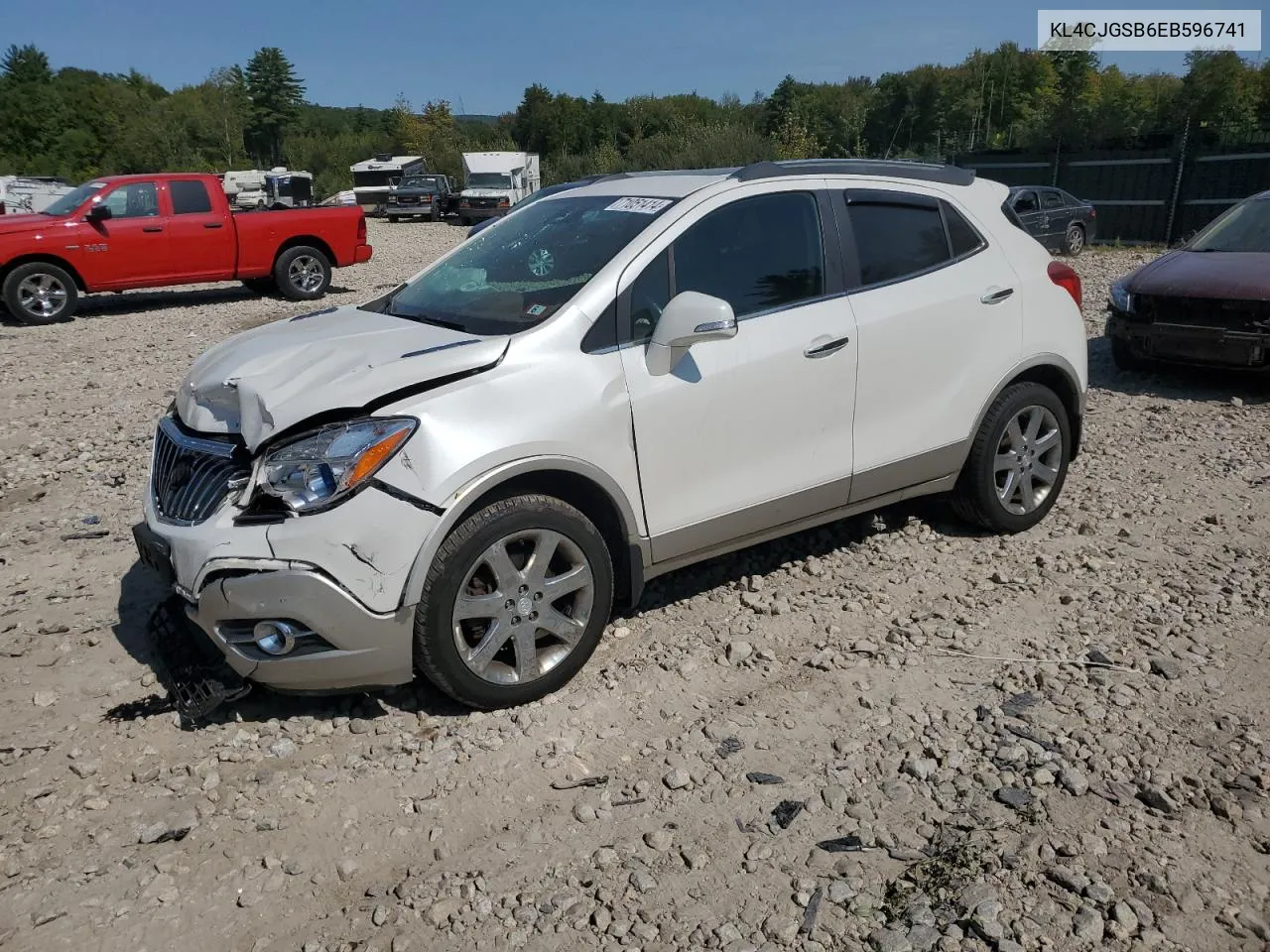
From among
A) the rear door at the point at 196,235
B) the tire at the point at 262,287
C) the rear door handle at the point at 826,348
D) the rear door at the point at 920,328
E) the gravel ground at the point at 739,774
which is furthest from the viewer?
the tire at the point at 262,287

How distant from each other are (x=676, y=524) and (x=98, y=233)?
1226cm

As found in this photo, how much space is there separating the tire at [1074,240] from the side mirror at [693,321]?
18.3 meters

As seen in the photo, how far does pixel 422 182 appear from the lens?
4088 centimetres

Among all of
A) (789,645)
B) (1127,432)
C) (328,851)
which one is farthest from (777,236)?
(1127,432)

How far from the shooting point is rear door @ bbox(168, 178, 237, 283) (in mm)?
13719

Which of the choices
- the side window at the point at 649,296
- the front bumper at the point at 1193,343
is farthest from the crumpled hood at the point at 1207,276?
the side window at the point at 649,296

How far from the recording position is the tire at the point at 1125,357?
8.52 metres

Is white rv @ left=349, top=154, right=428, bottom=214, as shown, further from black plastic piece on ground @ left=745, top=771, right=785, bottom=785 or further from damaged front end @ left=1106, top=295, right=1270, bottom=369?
black plastic piece on ground @ left=745, top=771, right=785, bottom=785

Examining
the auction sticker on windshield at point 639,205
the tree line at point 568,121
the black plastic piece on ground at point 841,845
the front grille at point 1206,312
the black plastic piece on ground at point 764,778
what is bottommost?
the black plastic piece on ground at point 764,778

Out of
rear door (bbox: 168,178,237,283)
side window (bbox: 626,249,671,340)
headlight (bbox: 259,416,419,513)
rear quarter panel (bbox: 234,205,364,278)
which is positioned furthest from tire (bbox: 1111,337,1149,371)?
rear door (bbox: 168,178,237,283)

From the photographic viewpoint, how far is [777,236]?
423cm

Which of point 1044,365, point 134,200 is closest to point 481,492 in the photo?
point 1044,365

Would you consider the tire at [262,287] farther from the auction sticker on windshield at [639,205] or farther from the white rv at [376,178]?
the white rv at [376,178]

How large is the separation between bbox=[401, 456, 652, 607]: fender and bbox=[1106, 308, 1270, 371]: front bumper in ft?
20.0
